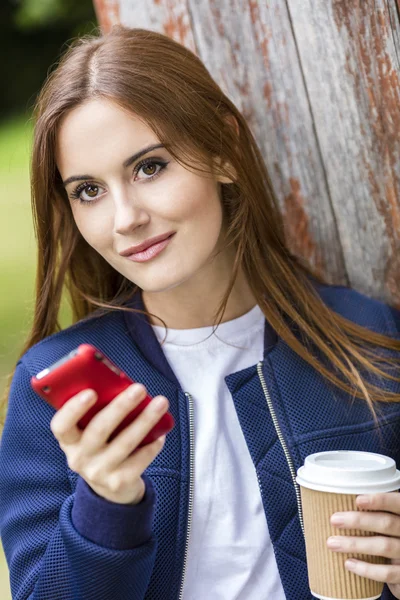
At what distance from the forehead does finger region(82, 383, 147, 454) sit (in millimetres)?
633

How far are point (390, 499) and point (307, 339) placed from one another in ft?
2.00

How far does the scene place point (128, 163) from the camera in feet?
6.36

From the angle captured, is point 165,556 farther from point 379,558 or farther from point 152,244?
point 152,244

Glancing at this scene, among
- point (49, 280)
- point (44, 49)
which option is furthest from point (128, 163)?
point (44, 49)

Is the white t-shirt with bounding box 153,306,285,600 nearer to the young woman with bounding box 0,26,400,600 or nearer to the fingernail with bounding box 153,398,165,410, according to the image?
the young woman with bounding box 0,26,400,600

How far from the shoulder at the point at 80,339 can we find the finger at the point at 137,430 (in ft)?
2.13

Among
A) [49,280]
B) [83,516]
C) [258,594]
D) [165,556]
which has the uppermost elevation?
[49,280]

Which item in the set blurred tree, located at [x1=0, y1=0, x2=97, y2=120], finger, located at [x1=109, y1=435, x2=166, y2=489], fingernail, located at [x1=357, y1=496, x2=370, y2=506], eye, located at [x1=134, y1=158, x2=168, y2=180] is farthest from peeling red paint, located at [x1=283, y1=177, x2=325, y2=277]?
blurred tree, located at [x1=0, y1=0, x2=97, y2=120]

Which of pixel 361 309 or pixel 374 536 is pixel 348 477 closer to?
pixel 374 536

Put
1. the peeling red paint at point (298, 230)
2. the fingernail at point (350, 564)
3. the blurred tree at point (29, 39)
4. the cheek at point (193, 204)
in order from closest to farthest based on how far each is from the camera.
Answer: the fingernail at point (350, 564) → the cheek at point (193, 204) → the peeling red paint at point (298, 230) → the blurred tree at point (29, 39)

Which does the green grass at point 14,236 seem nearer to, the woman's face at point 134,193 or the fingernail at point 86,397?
the woman's face at point 134,193

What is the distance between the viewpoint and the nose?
1.92 meters

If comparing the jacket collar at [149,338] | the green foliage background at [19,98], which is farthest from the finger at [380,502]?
the green foliage background at [19,98]

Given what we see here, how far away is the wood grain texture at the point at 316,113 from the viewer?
7.57 ft
